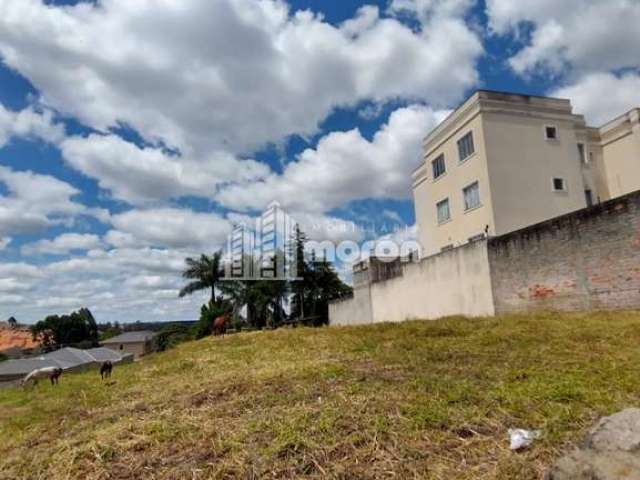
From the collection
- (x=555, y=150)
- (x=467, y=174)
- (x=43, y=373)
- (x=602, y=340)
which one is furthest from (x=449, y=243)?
(x=43, y=373)

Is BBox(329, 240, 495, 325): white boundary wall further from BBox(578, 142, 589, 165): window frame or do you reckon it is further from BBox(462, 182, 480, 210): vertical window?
BBox(578, 142, 589, 165): window frame

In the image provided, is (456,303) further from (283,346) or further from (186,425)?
(186,425)

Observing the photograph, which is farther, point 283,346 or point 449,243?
point 449,243

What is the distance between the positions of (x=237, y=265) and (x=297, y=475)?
87.9 ft

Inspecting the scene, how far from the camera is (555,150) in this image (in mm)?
15555

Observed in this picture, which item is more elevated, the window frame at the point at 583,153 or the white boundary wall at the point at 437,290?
the window frame at the point at 583,153

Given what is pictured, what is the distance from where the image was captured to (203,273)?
28.2 m

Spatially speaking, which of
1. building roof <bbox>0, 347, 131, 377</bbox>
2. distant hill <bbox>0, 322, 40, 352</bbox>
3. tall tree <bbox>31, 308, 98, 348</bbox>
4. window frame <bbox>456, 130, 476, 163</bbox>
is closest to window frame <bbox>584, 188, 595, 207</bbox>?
window frame <bbox>456, 130, 476, 163</bbox>

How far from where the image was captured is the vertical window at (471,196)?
1542 centimetres

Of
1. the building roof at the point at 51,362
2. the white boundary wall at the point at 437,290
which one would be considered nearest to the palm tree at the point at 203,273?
the building roof at the point at 51,362

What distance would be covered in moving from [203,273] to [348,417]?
86.7 feet

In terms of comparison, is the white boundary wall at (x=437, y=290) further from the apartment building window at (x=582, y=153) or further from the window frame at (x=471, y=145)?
the apartment building window at (x=582, y=153)

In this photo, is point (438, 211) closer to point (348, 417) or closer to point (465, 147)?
point (465, 147)

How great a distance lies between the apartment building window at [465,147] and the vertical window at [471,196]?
115cm
